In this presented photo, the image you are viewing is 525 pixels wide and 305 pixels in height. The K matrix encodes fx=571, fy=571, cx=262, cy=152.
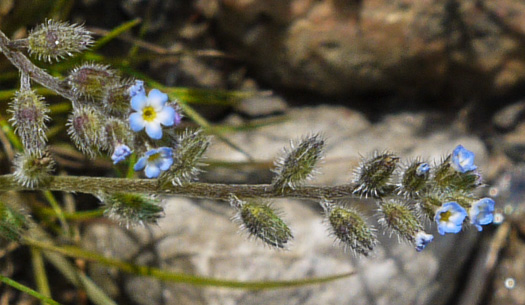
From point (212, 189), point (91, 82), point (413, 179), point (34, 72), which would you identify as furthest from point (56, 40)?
point (413, 179)

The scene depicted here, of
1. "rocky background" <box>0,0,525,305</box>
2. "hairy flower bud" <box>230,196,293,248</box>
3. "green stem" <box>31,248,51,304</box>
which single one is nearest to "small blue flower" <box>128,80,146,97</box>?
"hairy flower bud" <box>230,196,293,248</box>

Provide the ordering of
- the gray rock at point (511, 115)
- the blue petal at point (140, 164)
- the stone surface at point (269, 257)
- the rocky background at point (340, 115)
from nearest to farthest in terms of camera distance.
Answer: the blue petal at point (140, 164) < the stone surface at point (269, 257) < the rocky background at point (340, 115) < the gray rock at point (511, 115)

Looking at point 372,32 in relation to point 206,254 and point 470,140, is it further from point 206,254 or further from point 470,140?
point 206,254

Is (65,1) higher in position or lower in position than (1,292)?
higher

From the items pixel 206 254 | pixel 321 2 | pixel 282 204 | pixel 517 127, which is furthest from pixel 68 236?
pixel 517 127

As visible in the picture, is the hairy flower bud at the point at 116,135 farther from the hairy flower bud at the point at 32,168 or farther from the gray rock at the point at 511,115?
the gray rock at the point at 511,115

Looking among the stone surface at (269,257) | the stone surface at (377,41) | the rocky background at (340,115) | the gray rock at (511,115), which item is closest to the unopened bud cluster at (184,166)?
the stone surface at (269,257)
